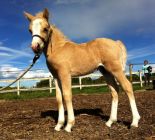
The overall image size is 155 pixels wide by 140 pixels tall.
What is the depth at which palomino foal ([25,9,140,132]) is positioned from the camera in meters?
7.15

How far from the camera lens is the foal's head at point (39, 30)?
22.1 ft

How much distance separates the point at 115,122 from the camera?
7.97 meters

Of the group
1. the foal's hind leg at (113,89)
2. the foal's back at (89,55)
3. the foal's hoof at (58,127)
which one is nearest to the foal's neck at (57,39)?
the foal's back at (89,55)

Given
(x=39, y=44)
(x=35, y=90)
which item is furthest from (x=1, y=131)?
(x=35, y=90)

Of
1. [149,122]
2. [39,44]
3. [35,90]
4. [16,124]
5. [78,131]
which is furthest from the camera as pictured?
[35,90]

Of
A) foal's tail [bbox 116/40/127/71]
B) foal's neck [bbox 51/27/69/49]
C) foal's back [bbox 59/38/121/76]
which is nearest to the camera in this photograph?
foal's back [bbox 59/38/121/76]

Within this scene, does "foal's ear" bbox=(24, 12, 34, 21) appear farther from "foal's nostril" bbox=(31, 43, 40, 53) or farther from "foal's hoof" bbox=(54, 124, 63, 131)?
"foal's hoof" bbox=(54, 124, 63, 131)

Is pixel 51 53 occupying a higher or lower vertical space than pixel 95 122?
higher

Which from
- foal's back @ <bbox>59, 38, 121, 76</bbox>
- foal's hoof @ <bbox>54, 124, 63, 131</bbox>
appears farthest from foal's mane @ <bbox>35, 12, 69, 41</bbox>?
foal's hoof @ <bbox>54, 124, 63, 131</bbox>

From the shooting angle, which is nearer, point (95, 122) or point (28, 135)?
point (28, 135)

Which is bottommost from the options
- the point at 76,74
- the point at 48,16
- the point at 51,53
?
the point at 76,74

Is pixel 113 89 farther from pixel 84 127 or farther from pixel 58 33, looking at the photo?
pixel 58 33

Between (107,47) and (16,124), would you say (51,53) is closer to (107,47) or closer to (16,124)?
(107,47)

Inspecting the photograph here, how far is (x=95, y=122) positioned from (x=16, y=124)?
1926 millimetres
